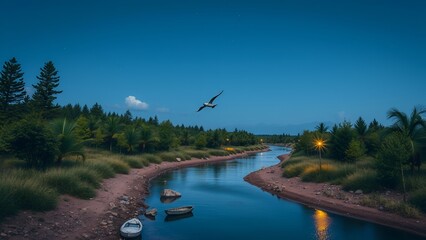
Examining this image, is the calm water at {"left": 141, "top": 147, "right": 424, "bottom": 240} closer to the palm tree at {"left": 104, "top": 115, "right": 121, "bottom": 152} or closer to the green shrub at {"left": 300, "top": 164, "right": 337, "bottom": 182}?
the green shrub at {"left": 300, "top": 164, "right": 337, "bottom": 182}

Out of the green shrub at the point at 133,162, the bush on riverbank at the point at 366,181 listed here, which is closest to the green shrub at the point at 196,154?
the green shrub at the point at 133,162

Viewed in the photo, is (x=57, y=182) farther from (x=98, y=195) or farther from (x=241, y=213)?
(x=241, y=213)

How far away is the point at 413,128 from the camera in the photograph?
Result: 25.4 m

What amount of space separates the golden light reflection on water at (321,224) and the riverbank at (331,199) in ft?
3.81

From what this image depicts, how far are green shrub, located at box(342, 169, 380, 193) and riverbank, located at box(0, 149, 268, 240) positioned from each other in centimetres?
1617

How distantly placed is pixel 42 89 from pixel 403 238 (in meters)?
59.6

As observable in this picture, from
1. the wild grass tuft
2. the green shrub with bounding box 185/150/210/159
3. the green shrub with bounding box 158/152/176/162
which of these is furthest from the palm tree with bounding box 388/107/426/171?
the wild grass tuft

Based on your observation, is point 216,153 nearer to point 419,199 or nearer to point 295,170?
point 295,170

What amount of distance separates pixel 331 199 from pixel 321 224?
18.9ft

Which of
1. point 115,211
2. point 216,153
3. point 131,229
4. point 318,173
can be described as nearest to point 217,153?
point 216,153

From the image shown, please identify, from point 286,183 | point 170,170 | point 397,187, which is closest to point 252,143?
point 170,170

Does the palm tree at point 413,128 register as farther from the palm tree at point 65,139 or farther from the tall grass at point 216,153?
the tall grass at point 216,153

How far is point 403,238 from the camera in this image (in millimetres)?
16891

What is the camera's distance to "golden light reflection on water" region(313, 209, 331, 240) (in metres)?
17.5
